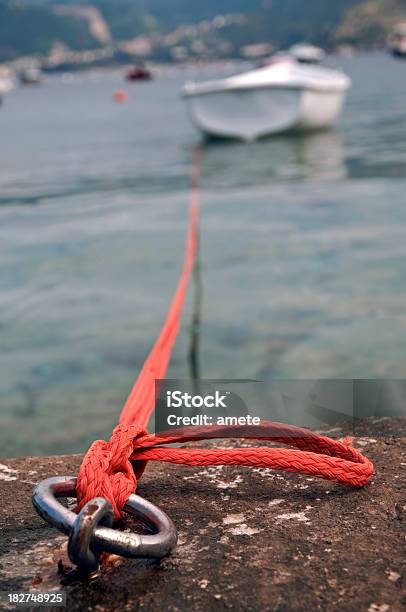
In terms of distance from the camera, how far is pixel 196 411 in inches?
75.5

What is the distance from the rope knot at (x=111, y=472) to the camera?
1472mm

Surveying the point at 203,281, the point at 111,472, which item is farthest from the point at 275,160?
the point at 111,472

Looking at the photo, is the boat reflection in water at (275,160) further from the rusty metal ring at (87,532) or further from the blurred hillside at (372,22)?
the blurred hillside at (372,22)

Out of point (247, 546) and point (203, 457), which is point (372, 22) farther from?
point (247, 546)

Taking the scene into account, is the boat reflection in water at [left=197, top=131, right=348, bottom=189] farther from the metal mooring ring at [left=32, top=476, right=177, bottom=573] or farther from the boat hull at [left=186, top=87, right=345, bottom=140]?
the metal mooring ring at [left=32, top=476, right=177, bottom=573]

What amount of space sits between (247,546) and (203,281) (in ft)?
19.1

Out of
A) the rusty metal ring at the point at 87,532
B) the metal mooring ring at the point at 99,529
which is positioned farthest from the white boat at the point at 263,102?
the rusty metal ring at the point at 87,532

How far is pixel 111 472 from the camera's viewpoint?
5.21 ft

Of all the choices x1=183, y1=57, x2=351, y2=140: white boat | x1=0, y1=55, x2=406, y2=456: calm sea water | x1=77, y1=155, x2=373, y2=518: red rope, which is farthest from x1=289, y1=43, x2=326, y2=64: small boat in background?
x1=77, y1=155, x2=373, y2=518: red rope

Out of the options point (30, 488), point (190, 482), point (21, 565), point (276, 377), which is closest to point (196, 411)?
point (190, 482)

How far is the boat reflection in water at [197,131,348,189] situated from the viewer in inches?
564

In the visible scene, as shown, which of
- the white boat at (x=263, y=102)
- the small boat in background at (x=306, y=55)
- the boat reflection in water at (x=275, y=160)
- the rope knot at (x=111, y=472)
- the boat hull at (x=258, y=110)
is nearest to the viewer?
the rope knot at (x=111, y=472)

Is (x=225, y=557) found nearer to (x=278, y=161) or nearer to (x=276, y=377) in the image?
(x=276, y=377)

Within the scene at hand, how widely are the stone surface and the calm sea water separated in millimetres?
2317
